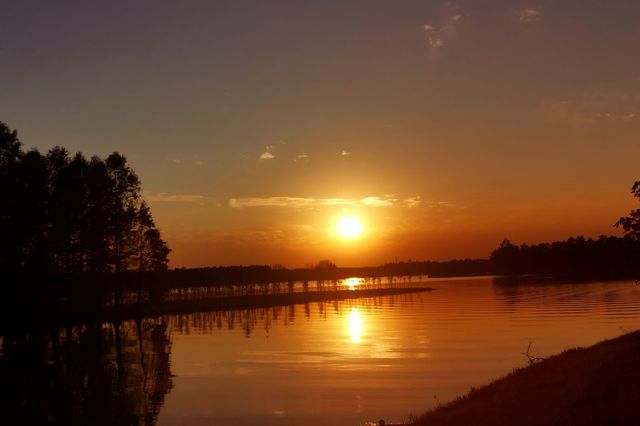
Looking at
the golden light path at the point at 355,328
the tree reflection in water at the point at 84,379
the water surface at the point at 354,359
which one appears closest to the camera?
the tree reflection in water at the point at 84,379

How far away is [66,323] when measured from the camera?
7169 cm

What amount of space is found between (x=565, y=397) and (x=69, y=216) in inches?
2747

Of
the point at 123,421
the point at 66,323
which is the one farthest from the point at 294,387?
the point at 66,323

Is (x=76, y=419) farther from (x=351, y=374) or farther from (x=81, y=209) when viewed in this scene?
(x=81, y=209)

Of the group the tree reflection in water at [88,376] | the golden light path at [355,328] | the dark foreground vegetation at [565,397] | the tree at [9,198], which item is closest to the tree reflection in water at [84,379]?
the tree reflection in water at [88,376]

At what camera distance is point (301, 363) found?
47094mm

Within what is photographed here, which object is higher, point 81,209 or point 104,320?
point 81,209

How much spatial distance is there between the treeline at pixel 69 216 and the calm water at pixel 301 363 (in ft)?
32.3

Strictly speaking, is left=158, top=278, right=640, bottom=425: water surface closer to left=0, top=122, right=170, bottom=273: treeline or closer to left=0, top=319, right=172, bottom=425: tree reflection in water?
left=0, top=319, right=172, bottom=425: tree reflection in water

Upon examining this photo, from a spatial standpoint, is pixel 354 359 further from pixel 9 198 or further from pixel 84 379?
pixel 9 198

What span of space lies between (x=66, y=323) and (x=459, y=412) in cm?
6202

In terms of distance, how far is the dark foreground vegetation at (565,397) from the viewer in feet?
59.5

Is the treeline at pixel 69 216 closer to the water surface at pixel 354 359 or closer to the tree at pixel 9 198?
the tree at pixel 9 198

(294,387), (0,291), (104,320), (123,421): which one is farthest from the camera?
(104,320)
